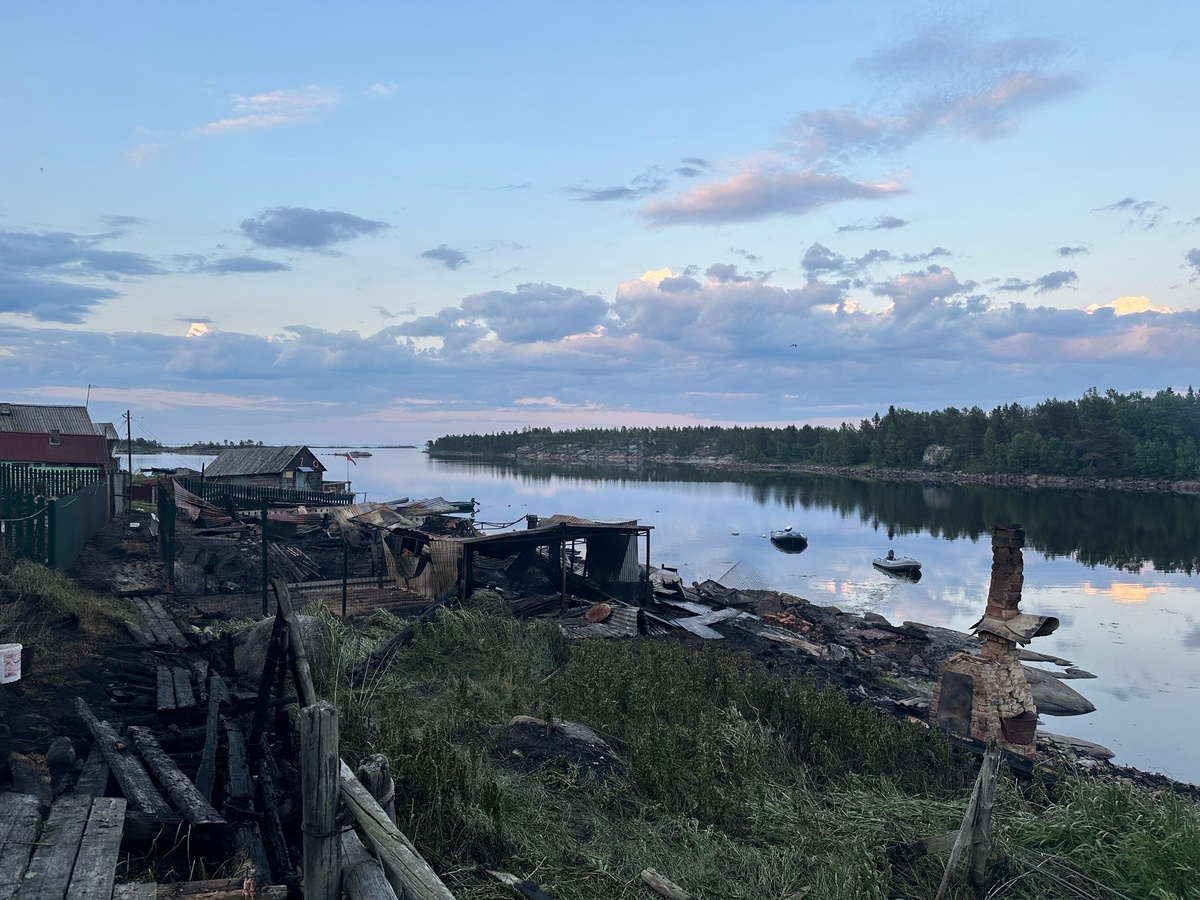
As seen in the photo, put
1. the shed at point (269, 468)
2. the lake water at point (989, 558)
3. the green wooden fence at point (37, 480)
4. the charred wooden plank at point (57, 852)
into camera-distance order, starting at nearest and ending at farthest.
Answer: the charred wooden plank at point (57, 852), the green wooden fence at point (37, 480), the lake water at point (989, 558), the shed at point (269, 468)

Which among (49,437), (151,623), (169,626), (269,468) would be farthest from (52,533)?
(49,437)

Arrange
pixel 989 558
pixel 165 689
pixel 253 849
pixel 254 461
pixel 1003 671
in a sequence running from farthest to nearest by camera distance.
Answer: pixel 254 461
pixel 989 558
pixel 1003 671
pixel 165 689
pixel 253 849

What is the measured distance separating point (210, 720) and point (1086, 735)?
742 inches

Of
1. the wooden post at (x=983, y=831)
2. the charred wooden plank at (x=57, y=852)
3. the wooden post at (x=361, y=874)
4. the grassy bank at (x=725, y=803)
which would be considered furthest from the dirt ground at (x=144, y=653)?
the wooden post at (x=983, y=831)

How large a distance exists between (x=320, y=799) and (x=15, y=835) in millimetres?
2346

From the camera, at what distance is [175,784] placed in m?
6.00

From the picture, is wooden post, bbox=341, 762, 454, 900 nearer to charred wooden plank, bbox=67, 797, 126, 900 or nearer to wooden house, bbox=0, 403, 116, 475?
charred wooden plank, bbox=67, 797, 126, 900

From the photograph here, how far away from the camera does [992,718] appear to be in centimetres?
1282

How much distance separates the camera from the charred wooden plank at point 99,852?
14.5 ft

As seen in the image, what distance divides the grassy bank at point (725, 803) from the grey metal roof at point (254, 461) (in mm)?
43615

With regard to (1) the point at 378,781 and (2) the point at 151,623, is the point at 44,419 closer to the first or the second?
(2) the point at 151,623

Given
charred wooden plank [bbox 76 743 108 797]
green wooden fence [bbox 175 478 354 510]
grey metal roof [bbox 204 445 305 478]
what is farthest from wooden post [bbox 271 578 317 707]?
grey metal roof [bbox 204 445 305 478]

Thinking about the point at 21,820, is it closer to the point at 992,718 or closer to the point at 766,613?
the point at 992,718

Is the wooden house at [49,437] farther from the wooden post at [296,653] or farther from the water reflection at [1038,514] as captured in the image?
the water reflection at [1038,514]
